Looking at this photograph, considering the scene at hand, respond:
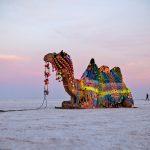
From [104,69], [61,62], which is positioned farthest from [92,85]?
[61,62]

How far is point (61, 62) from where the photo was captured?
1462cm

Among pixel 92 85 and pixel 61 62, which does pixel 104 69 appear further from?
pixel 61 62

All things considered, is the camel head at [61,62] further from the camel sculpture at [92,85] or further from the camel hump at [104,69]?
the camel hump at [104,69]

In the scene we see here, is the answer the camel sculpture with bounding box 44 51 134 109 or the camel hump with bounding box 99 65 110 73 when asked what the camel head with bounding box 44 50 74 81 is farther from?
the camel hump with bounding box 99 65 110 73

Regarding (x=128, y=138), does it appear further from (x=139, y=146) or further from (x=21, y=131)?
(x=21, y=131)

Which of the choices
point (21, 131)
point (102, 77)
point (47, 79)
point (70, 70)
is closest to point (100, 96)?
point (102, 77)

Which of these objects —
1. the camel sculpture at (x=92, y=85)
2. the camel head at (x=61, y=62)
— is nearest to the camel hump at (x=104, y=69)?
the camel sculpture at (x=92, y=85)

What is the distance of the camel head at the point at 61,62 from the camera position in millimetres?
14505

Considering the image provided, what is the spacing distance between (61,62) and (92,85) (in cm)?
205

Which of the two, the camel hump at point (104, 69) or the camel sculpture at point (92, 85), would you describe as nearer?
the camel sculpture at point (92, 85)

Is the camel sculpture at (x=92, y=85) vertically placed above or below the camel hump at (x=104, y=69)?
below

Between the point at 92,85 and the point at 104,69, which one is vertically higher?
the point at 104,69

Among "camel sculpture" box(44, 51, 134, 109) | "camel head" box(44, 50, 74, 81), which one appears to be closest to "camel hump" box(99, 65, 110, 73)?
"camel sculpture" box(44, 51, 134, 109)

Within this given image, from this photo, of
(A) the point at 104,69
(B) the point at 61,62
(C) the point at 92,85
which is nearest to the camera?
(B) the point at 61,62
